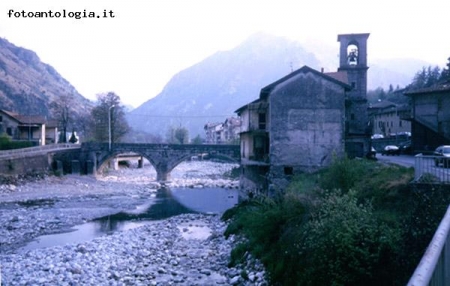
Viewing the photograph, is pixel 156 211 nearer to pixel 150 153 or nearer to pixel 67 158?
pixel 150 153

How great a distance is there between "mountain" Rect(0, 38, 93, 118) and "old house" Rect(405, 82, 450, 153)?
288 ft

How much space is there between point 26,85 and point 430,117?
14024 centimetres

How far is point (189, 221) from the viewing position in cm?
3081

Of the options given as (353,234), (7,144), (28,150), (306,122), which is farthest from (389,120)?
(353,234)

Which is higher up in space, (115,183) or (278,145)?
(278,145)

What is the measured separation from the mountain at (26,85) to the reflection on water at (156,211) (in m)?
67.6

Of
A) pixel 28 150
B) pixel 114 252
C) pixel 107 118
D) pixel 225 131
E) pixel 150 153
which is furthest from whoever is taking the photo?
pixel 225 131

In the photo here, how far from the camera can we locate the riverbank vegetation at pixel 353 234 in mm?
9969

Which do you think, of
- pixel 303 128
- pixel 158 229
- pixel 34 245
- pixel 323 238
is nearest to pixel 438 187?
pixel 323 238

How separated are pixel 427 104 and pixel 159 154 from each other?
36.4 meters

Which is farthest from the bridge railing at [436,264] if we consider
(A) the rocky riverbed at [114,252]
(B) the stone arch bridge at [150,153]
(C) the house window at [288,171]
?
(B) the stone arch bridge at [150,153]

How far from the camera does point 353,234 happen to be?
10531 mm

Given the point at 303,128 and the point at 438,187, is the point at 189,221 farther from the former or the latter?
the point at 438,187

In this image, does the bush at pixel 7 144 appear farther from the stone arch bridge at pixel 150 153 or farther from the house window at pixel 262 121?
the house window at pixel 262 121
